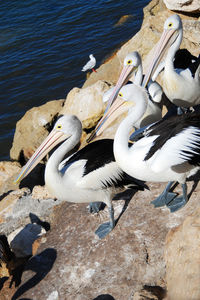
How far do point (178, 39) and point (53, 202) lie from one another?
2699 millimetres

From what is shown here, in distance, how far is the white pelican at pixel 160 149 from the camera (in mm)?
3539

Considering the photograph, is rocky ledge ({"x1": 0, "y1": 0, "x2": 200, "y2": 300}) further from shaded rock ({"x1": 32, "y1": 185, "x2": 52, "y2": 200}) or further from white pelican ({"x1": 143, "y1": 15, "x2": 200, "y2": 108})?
white pelican ({"x1": 143, "y1": 15, "x2": 200, "y2": 108})

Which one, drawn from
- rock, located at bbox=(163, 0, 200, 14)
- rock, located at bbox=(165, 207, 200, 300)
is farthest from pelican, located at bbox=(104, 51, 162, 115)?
rock, located at bbox=(163, 0, 200, 14)

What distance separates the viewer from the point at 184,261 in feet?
9.22

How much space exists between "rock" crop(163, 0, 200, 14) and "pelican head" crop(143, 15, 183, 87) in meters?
3.26

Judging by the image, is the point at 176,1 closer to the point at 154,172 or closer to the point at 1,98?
the point at 1,98

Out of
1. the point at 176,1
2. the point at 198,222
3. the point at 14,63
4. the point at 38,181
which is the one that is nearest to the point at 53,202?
the point at 38,181

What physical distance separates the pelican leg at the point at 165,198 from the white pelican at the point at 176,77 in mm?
1367

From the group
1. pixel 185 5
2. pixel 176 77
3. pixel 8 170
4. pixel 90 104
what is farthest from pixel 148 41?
pixel 8 170

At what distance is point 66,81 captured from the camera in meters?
10.4

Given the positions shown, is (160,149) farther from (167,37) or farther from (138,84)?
(167,37)

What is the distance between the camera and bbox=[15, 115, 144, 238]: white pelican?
3998mm

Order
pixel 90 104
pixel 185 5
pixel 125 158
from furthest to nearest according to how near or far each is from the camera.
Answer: pixel 185 5
pixel 90 104
pixel 125 158

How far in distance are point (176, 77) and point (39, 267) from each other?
279 centimetres
